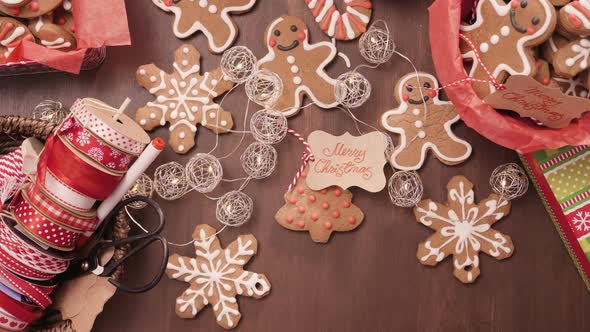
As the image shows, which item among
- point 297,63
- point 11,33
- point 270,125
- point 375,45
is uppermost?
point 375,45

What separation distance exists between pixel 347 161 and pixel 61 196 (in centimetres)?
53

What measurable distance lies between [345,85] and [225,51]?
261mm

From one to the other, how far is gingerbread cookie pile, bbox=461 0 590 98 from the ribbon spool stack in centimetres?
57

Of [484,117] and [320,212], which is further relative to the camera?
[320,212]

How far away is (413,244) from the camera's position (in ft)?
3.97

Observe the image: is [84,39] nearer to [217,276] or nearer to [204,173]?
[204,173]

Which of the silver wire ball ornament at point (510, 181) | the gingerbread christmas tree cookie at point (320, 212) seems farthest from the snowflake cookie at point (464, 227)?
the gingerbread christmas tree cookie at point (320, 212)

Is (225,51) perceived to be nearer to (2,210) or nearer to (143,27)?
(143,27)

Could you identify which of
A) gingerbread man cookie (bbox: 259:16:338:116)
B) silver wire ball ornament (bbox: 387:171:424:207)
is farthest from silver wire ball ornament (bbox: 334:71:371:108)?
silver wire ball ornament (bbox: 387:171:424:207)

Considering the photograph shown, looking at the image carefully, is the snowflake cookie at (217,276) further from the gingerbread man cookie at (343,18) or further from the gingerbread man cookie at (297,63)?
the gingerbread man cookie at (343,18)

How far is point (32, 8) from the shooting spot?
1.13 meters

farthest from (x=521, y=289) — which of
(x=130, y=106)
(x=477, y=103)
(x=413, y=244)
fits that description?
(x=130, y=106)

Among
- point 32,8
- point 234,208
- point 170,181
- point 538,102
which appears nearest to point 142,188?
point 170,181

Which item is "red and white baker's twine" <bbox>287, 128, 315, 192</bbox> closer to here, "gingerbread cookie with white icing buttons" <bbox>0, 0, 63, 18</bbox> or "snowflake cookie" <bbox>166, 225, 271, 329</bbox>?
"snowflake cookie" <bbox>166, 225, 271, 329</bbox>
